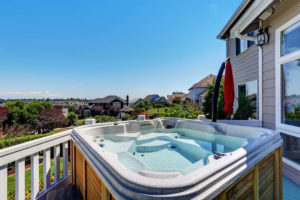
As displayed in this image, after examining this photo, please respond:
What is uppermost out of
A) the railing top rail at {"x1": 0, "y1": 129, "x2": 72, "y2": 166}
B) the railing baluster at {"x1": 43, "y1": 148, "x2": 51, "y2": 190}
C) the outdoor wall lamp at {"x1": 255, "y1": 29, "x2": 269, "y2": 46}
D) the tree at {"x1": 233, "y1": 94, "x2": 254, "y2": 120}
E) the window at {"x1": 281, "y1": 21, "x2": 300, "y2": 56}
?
the outdoor wall lamp at {"x1": 255, "y1": 29, "x2": 269, "y2": 46}

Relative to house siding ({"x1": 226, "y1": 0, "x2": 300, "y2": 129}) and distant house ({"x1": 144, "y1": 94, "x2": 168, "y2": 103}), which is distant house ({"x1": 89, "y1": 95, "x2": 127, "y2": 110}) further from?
house siding ({"x1": 226, "y1": 0, "x2": 300, "y2": 129})

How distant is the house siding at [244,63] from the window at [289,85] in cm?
220

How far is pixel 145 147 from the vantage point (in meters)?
3.00

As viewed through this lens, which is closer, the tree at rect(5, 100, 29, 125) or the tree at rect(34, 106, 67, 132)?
the tree at rect(34, 106, 67, 132)

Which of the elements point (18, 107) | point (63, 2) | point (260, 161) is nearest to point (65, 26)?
point (63, 2)

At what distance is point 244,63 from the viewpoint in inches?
206

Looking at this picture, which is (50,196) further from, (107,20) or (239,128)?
(107,20)

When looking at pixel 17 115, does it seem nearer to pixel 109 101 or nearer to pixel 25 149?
pixel 109 101

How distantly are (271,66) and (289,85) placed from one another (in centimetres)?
53

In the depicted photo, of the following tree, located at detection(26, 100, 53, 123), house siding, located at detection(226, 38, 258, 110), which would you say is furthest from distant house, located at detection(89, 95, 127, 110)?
house siding, located at detection(226, 38, 258, 110)

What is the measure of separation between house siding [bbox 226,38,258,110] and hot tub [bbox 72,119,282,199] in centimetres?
303

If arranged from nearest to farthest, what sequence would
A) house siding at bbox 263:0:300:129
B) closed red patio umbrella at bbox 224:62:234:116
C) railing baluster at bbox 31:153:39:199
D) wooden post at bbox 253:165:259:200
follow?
wooden post at bbox 253:165:259:200 → railing baluster at bbox 31:153:39:199 → house siding at bbox 263:0:300:129 → closed red patio umbrella at bbox 224:62:234:116

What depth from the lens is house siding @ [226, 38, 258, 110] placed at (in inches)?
181

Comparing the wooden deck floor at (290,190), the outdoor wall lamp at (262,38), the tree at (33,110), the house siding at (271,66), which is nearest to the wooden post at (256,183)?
the wooden deck floor at (290,190)
